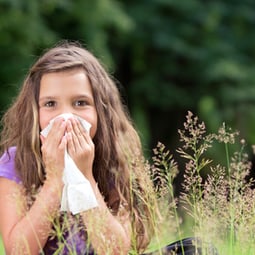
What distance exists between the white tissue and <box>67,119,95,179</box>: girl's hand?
4 cm

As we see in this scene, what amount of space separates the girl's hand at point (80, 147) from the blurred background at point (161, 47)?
7.72 m

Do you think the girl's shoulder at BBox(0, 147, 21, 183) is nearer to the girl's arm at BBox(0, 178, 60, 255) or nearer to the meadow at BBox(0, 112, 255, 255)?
the girl's arm at BBox(0, 178, 60, 255)

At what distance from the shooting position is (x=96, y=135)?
3363mm

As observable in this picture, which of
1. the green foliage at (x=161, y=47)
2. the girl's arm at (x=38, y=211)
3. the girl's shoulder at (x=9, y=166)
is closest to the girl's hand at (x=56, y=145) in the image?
the girl's arm at (x=38, y=211)

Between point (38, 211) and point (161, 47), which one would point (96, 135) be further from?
point (161, 47)

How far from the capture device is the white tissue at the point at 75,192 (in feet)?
9.02

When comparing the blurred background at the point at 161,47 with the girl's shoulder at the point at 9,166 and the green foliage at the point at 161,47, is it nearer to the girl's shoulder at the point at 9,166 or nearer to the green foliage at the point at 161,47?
the green foliage at the point at 161,47

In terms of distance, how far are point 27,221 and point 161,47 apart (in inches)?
390

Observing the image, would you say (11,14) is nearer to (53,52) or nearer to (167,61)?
(167,61)

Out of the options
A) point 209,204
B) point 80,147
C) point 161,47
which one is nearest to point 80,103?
point 80,147

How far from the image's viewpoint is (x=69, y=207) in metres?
2.78

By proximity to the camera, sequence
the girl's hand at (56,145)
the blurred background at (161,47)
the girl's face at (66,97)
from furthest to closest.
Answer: the blurred background at (161,47) → the girl's face at (66,97) → the girl's hand at (56,145)

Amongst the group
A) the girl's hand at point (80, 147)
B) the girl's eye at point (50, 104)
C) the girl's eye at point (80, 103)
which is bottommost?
the girl's hand at point (80, 147)

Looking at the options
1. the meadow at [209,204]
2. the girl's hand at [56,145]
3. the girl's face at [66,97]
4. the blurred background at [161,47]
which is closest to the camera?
the meadow at [209,204]
